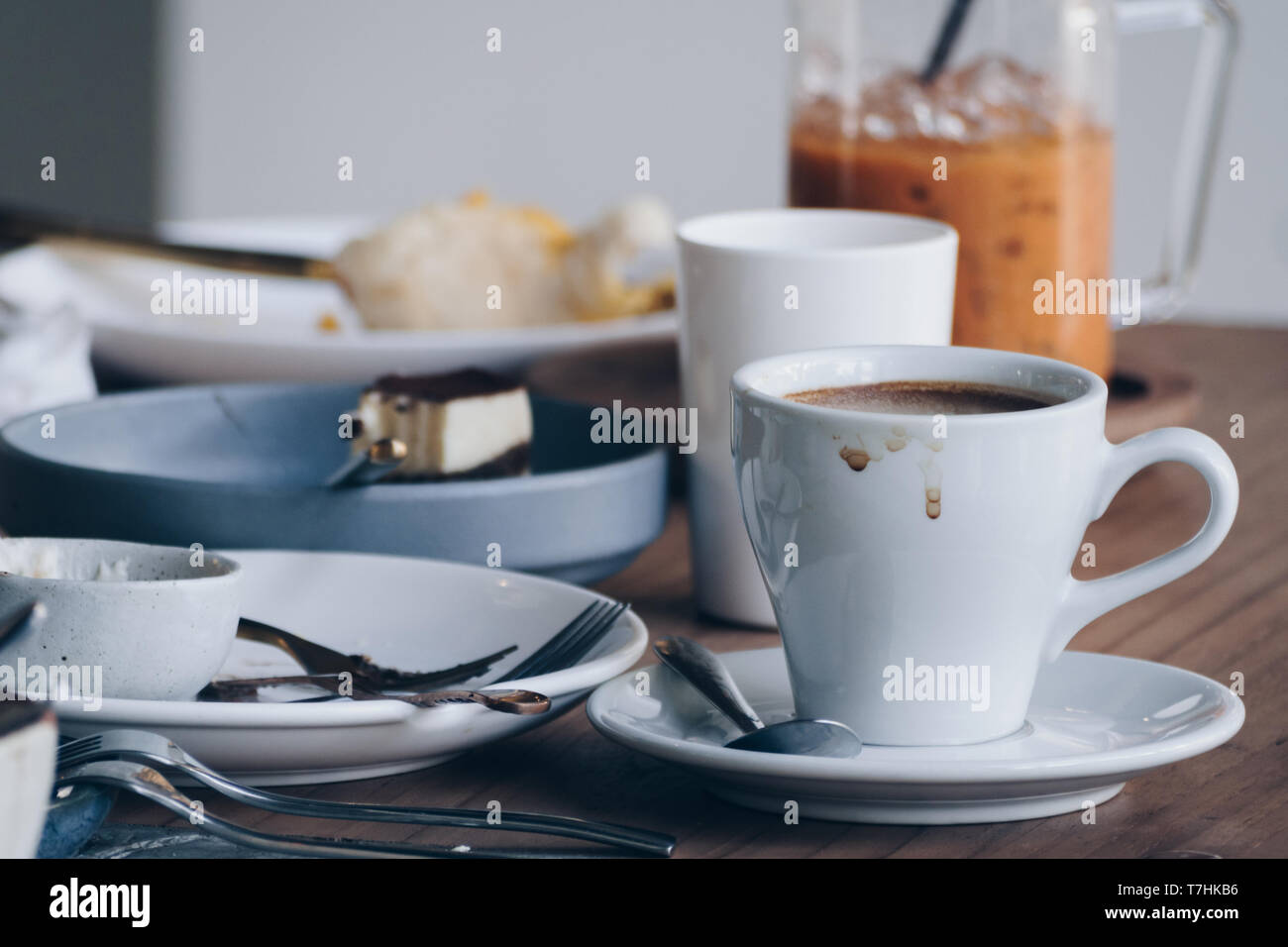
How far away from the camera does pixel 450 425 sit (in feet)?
2.89

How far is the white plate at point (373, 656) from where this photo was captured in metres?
0.57

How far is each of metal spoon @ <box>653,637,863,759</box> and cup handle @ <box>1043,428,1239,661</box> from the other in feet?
0.40

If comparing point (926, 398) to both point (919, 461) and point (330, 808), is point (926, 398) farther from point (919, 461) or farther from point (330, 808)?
point (330, 808)

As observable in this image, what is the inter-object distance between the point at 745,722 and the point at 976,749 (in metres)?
0.10

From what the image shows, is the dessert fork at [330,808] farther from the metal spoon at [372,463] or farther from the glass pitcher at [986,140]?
the glass pitcher at [986,140]

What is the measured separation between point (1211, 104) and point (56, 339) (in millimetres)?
953

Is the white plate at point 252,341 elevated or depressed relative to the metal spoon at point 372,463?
elevated

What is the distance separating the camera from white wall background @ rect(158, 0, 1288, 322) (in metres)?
3.03

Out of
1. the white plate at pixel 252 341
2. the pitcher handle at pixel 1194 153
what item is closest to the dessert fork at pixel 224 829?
the white plate at pixel 252 341

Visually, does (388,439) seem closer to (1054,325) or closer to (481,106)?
(1054,325)

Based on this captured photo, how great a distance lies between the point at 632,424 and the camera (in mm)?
1031

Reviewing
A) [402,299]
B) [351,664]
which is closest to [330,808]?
[351,664]

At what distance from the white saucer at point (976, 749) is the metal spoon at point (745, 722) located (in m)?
0.01

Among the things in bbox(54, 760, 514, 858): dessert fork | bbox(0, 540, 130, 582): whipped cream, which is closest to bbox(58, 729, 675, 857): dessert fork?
bbox(54, 760, 514, 858): dessert fork
